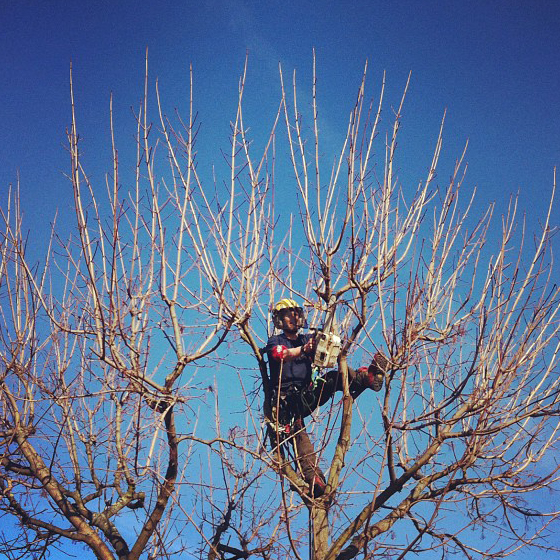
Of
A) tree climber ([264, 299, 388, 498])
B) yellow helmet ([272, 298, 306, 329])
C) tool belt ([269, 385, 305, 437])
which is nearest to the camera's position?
tree climber ([264, 299, 388, 498])

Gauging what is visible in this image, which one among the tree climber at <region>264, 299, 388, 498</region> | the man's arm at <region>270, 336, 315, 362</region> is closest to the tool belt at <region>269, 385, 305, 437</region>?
the tree climber at <region>264, 299, 388, 498</region>

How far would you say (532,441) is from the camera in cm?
462

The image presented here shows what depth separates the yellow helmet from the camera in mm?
5504

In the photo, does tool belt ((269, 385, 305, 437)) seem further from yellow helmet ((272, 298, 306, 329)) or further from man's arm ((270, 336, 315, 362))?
yellow helmet ((272, 298, 306, 329))

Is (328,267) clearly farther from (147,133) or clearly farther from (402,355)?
(147,133)

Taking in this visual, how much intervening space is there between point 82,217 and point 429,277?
9.95 ft

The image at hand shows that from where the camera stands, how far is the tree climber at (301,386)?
4.78m

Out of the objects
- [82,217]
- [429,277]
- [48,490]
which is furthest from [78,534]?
[429,277]

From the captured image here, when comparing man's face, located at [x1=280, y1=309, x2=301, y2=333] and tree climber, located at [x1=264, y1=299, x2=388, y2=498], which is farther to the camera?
man's face, located at [x1=280, y1=309, x2=301, y2=333]

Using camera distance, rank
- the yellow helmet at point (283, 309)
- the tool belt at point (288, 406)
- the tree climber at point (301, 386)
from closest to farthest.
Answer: the tree climber at point (301, 386)
the tool belt at point (288, 406)
the yellow helmet at point (283, 309)

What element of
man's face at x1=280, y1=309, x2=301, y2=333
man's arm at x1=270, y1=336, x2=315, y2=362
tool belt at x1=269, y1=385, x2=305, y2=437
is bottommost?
tool belt at x1=269, y1=385, x2=305, y2=437

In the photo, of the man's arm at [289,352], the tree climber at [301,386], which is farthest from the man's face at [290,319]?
the man's arm at [289,352]

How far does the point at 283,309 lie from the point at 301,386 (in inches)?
31.4

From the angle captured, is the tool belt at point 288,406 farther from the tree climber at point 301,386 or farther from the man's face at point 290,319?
the man's face at point 290,319
